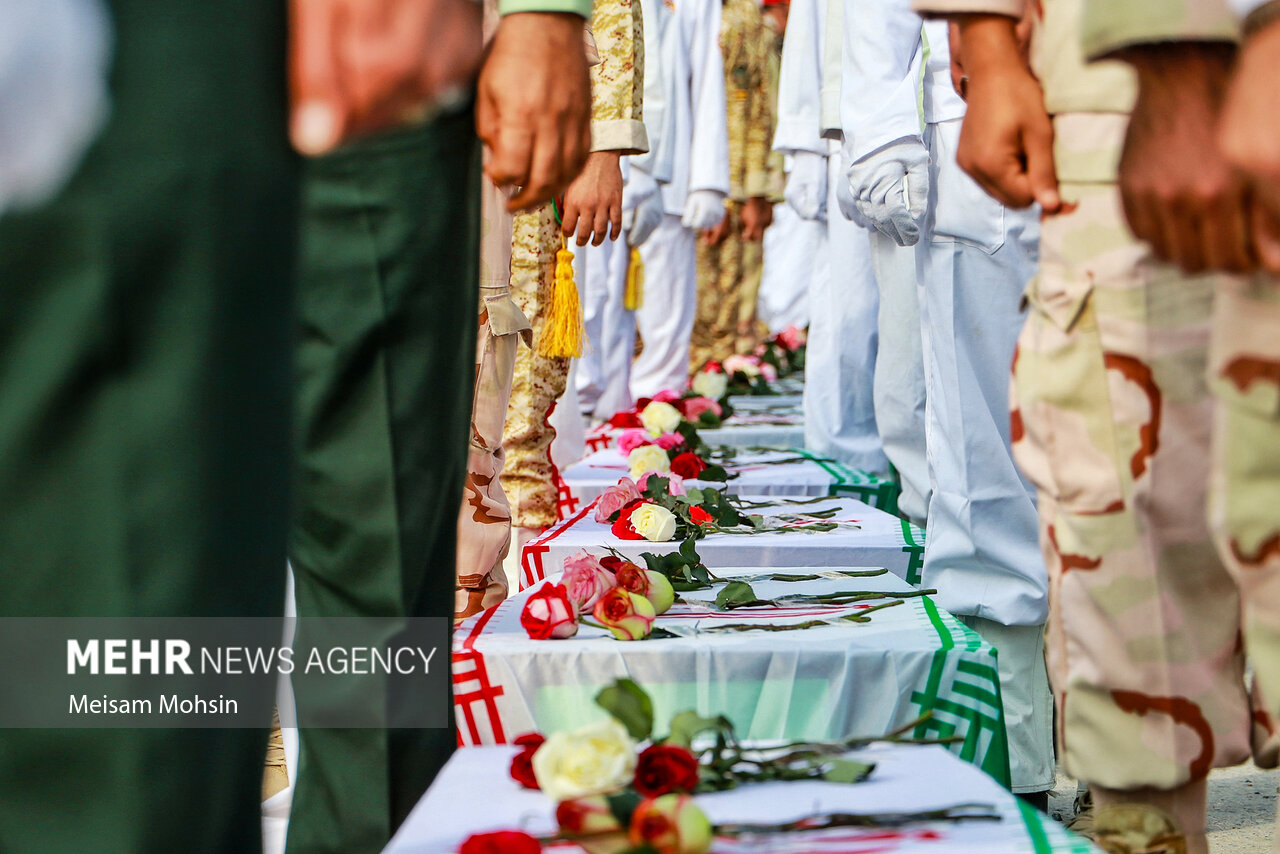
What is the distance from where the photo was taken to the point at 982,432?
2238 mm

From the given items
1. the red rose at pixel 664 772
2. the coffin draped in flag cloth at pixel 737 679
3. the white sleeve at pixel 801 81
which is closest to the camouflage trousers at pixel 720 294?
the white sleeve at pixel 801 81

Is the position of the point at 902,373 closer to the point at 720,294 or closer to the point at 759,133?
the point at 759,133

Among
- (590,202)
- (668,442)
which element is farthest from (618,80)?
(668,442)

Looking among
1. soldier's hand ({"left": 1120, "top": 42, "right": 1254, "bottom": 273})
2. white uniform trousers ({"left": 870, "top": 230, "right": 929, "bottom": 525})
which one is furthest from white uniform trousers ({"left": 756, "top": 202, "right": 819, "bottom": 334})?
soldier's hand ({"left": 1120, "top": 42, "right": 1254, "bottom": 273})

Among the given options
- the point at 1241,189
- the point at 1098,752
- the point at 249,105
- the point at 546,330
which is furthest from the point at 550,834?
the point at 546,330

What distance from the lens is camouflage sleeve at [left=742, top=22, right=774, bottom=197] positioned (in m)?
7.03

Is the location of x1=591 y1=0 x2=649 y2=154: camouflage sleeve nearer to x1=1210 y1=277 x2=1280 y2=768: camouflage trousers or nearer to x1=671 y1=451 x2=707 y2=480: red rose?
x1=671 y1=451 x2=707 y2=480: red rose

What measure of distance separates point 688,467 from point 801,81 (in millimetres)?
1807

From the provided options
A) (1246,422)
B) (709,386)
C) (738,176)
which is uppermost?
(738,176)

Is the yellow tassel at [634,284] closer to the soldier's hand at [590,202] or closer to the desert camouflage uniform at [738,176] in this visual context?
the desert camouflage uniform at [738,176]

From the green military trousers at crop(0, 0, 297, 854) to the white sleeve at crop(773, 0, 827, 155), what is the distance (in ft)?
11.5

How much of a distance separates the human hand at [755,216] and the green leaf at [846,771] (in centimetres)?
621

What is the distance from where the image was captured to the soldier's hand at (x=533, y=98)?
4.07ft

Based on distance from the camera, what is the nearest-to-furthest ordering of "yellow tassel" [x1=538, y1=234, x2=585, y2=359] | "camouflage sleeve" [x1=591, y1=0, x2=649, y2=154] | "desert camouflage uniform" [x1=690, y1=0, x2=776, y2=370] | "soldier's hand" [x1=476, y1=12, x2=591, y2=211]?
1. "soldier's hand" [x1=476, y1=12, x2=591, y2=211]
2. "camouflage sleeve" [x1=591, y1=0, x2=649, y2=154]
3. "yellow tassel" [x1=538, y1=234, x2=585, y2=359]
4. "desert camouflage uniform" [x1=690, y1=0, x2=776, y2=370]
